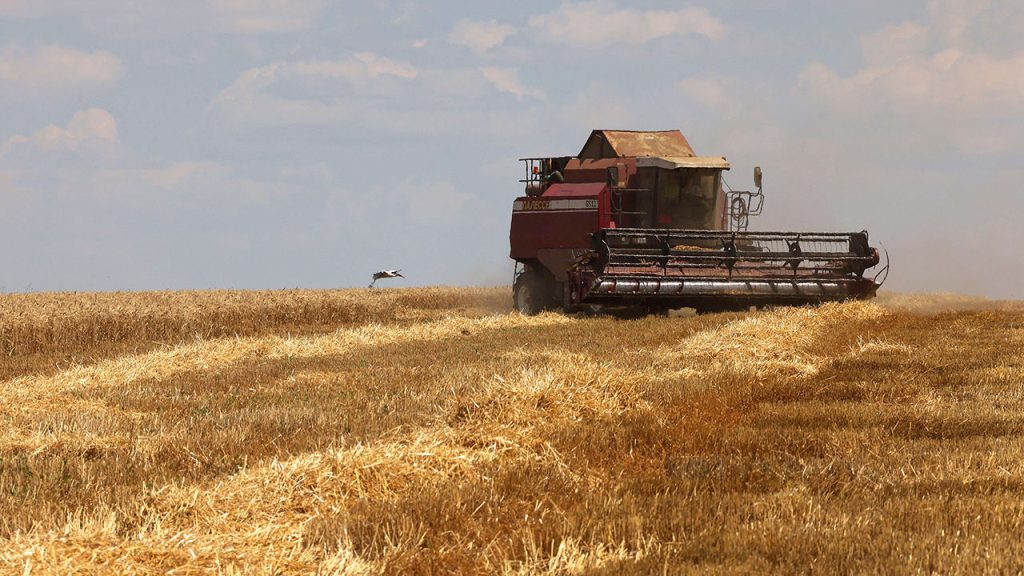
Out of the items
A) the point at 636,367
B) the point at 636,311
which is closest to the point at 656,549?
the point at 636,367

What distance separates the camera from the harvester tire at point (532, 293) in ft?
73.9

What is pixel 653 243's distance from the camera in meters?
20.4

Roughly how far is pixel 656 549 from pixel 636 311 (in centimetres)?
1537

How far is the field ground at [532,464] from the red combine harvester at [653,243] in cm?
613

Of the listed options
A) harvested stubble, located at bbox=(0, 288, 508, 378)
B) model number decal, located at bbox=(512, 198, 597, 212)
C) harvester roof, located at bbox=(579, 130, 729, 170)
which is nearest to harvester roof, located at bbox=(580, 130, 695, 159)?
harvester roof, located at bbox=(579, 130, 729, 170)

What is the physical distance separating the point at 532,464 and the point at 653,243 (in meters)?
14.1

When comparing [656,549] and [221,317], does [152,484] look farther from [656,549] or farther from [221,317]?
[221,317]

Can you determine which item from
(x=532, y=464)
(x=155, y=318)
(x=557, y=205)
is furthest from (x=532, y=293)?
(x=532, y=464)

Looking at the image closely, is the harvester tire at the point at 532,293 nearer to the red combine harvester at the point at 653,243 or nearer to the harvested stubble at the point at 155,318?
the red combine harvester at the point at 653,243

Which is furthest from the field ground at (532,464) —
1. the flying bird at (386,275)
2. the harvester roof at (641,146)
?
the flying bird at (386,275)

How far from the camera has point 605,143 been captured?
22.5 meters

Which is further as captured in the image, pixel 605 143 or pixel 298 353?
pixel 605 143

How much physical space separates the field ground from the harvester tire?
28.9 ft

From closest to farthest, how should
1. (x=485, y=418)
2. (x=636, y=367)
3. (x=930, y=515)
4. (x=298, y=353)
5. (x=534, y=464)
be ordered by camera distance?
(x=930, y=515), (x=534, y=464), (x=485, y=418), (x=636, y=367), (x=298, y=353)
